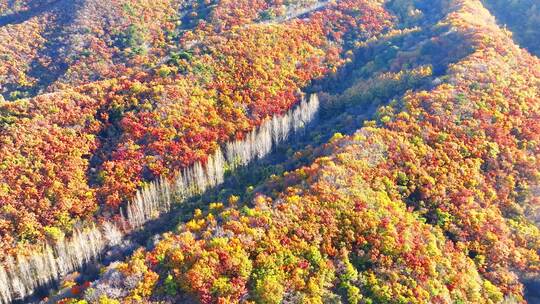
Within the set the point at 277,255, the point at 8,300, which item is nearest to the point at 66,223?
the point at 8,300

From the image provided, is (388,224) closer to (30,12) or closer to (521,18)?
(521,18)

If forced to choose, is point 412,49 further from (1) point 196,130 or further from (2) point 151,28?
(2) point 151,28

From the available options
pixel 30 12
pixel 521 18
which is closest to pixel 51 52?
pixel 30 12

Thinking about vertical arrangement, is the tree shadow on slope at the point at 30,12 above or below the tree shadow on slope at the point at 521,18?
above

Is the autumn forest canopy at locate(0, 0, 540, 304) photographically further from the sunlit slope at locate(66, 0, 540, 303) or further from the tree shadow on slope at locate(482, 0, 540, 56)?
the tree shadow on slope at locate(482, 0, 540, 56)

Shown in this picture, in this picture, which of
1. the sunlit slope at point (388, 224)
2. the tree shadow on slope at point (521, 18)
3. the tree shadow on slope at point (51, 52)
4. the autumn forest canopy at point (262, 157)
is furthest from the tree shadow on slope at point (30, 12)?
the tree shadow on slope at point (521, 18)

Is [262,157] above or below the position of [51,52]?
below

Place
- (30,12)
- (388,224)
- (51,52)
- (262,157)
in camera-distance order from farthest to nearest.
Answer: (30,12)
(51,52)
(262,157)
(388,224)

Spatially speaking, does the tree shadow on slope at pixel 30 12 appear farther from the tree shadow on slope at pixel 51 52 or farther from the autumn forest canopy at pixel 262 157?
the autumn forest canopy at pixel 262 157

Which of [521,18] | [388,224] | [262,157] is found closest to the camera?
[388,224]
